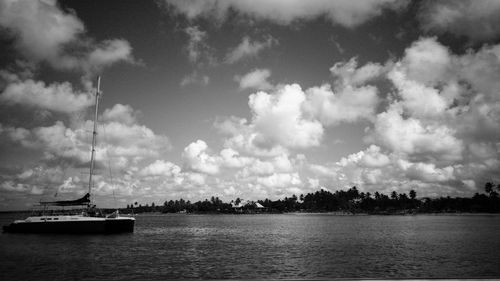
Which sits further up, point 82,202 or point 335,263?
point 82,202

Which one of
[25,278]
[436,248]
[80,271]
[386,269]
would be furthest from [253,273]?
[436,248]

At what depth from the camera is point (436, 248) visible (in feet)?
181

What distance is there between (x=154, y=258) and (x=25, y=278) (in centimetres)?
1495

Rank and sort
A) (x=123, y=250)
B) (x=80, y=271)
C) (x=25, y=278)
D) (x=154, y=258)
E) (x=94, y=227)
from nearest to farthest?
1. (x=25, y=278)
2. (x=80, y=271)
3. (x=154, y=258)
4. (x=123, y=250)
5. (x=94, y=227)

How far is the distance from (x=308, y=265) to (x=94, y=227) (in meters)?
43.9

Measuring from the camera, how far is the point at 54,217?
2621 inches

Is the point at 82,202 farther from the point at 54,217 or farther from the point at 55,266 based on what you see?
the point at 55,266

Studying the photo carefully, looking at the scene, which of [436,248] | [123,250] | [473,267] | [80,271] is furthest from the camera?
[436,248]

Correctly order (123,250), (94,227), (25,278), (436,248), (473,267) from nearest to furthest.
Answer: (25,278), (473,267), (123,250), (436,248), (94,227)

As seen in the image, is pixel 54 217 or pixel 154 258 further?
pixel 54 217

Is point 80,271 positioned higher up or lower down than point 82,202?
lower down

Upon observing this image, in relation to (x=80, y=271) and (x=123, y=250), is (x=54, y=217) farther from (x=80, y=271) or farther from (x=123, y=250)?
(x=80, y=271)

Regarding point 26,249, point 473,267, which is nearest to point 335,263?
point 473,267

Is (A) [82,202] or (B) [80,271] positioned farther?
(A) [82,202]
